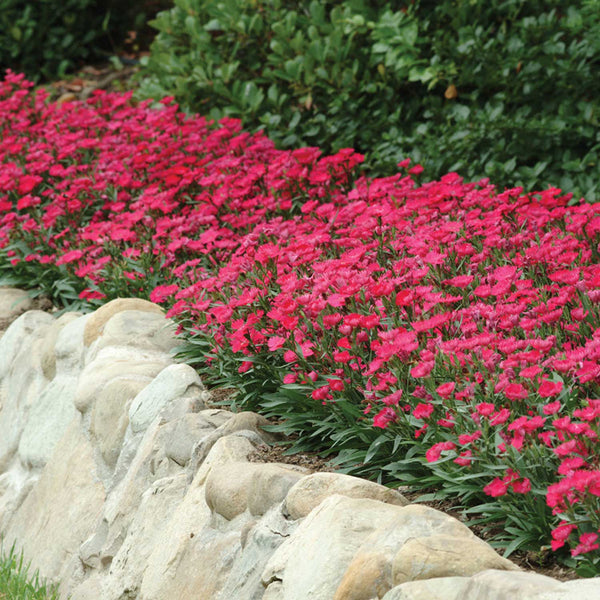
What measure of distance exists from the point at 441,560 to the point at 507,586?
0.27 metres

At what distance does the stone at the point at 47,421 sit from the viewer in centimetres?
491

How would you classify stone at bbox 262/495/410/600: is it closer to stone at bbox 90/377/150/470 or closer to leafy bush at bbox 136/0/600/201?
stone at bbox 90/377/150/470

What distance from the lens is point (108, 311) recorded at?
4.97 m

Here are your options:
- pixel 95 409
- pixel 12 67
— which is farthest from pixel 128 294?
pixel 12 67

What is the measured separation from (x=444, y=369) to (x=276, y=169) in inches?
114

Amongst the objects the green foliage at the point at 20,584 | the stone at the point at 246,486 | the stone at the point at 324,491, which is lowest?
the green foliage at the point at 20,584

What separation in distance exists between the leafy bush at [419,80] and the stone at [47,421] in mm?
2725

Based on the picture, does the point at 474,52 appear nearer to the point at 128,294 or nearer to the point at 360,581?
the point at 128,294

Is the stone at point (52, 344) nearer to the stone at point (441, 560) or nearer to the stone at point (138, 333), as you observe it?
the stone at point (138, 333)

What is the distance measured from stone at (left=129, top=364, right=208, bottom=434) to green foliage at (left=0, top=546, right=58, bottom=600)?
2.77 feet

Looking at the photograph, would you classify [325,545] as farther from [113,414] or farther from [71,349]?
[71,349]

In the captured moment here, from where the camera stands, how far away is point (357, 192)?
18.2 feet

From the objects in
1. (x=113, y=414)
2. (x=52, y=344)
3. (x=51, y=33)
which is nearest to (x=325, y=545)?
(x=113, y=414)

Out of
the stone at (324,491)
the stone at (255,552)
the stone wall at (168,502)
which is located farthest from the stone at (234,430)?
the stone at (324,491)
